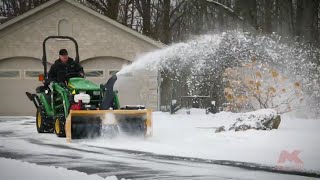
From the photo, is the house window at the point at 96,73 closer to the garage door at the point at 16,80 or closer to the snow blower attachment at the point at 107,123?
the garage door at the point at 16,80

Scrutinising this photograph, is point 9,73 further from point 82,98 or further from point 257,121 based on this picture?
point 257,121

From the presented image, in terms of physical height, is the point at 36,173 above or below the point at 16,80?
below

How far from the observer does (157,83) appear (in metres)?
27.1

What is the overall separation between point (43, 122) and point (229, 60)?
11.7m

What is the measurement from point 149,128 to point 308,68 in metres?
12.0

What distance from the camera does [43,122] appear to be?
14695 millimetres

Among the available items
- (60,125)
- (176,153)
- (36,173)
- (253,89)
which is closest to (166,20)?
(253,89)

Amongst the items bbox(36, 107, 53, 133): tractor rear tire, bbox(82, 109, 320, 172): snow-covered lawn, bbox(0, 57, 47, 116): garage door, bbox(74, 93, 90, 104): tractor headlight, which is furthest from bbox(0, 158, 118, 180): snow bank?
bbox(0, 57, 47, 116): garage door

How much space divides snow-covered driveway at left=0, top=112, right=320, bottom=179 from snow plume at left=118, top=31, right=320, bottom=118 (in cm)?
901

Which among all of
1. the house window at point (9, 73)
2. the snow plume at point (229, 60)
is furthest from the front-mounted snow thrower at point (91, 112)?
the house window at point (9, 73)

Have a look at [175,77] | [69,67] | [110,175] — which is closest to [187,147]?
[110,175]

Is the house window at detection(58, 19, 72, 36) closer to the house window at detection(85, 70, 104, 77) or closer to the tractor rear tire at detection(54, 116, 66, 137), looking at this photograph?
the house window at detection(85, 70, 104, 77)

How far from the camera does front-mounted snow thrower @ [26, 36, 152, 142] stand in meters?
11.9

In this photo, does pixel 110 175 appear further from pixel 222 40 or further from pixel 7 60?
pixel 7 60
